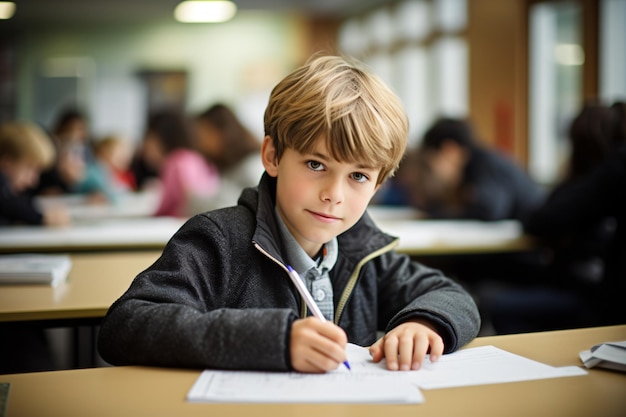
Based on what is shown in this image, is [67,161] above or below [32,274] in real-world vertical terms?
below

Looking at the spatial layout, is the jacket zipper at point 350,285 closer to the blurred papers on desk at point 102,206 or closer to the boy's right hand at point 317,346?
the boy's right hand at point 317,346

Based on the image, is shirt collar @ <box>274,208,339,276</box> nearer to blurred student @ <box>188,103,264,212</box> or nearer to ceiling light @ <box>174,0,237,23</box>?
blurred student @ <box>188,103,264,212</box>

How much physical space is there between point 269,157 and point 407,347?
17.4 inches

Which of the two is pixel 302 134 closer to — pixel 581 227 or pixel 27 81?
pixel 581 227

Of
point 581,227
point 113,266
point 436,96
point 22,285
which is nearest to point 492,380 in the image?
point 22,285

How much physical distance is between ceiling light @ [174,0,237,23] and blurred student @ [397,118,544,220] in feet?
5.37

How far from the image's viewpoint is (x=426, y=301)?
120cm

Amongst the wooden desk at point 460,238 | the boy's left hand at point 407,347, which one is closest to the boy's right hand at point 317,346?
the boy's left hand at point 407,347

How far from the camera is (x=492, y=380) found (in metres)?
0.95

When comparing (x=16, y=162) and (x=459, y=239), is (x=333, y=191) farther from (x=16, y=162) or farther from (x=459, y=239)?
(x=16, y=162)

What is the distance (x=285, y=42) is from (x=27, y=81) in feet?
13.4

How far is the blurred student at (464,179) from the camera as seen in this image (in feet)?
12.1

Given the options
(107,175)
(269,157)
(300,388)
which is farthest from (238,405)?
(107,175)

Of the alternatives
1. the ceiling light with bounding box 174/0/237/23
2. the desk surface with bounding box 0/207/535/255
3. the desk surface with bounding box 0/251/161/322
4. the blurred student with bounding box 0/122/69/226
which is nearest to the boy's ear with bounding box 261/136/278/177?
the desk surface with bounding box 0/251/161/322
